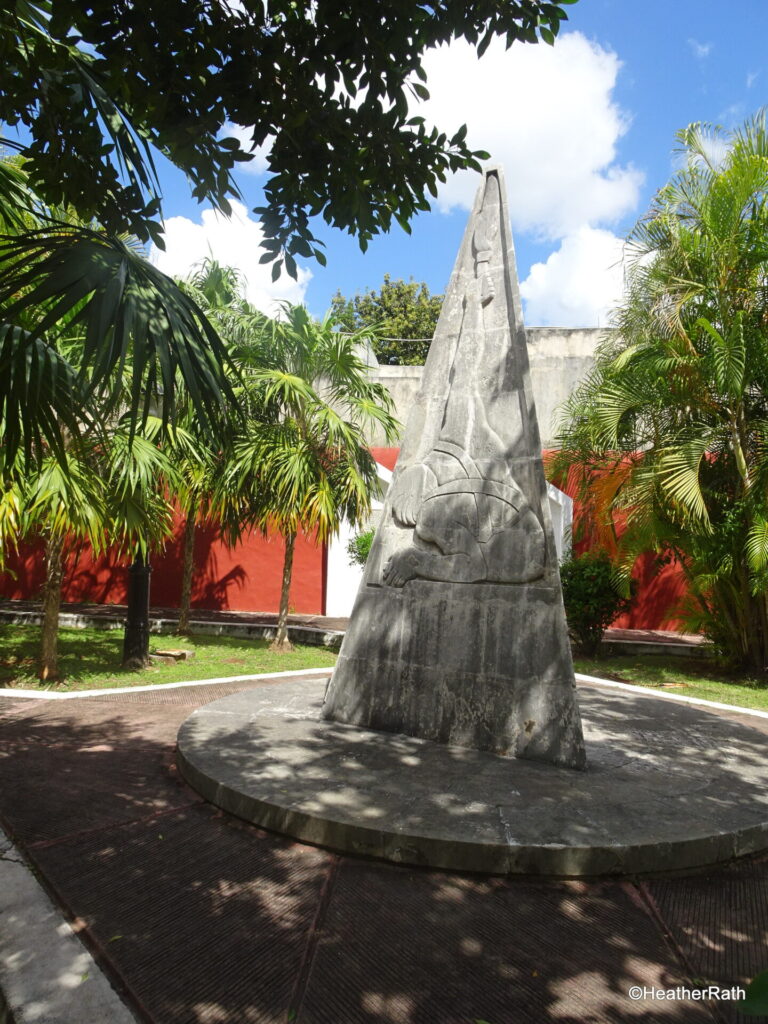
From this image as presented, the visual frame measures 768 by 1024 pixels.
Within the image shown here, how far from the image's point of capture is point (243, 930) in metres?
2.78

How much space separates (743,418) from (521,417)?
5376 mm

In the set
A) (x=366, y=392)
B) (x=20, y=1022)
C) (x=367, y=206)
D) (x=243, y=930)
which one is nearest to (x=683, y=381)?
(x=366, y=392)

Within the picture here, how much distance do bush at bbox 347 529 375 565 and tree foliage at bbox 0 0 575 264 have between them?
422 inches

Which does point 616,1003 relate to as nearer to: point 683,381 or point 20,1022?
point 20,1022

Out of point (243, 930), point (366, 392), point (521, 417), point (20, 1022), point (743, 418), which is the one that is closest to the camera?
point (20, 1022)

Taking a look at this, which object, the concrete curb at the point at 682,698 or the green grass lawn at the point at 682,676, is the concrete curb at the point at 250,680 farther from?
the green grass lawn at the point at 682,676

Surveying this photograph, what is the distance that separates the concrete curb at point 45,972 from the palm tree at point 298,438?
7.12m

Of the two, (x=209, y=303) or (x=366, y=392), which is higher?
(x=209, y=303)

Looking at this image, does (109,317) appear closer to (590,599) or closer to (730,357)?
(730,357)

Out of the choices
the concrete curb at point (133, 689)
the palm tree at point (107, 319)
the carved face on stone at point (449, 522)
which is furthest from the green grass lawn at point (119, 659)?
the palm tree at point (107, 319)

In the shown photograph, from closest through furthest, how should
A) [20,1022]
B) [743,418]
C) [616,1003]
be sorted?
[20,1022]
[616,1003]
[743,418]

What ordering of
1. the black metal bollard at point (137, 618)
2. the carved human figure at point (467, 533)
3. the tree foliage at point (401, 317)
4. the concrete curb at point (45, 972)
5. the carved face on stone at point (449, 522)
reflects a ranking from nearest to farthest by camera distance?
the concrete curb at point (45, 972) < the carved human figure at point (467, 533) < the carved face on stone at point (449, 522) < the black metal bollard at point (137, 618) < the tree foliage at point (401, 317)

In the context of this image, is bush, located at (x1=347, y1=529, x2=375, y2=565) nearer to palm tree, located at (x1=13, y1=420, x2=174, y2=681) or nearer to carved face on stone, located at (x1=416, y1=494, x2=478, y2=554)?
palm tree, located at (x1=13, y1=420, x2=174, y2=681)

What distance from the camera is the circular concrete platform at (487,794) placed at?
3312mm
